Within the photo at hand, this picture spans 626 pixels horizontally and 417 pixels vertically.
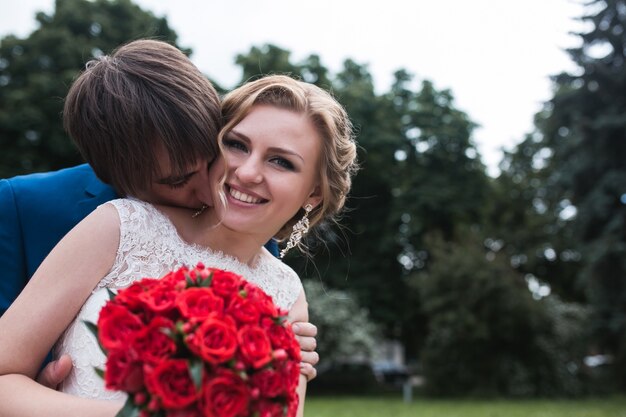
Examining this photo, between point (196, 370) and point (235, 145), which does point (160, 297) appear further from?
point (235, 145)

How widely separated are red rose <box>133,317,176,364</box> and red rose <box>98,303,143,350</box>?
3 cm

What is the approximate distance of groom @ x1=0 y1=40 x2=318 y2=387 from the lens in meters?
2.56

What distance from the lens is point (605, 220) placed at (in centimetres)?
2305

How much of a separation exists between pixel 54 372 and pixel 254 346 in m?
0.92

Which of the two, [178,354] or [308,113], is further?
[308,113]

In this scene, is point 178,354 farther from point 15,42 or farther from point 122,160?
point 15,42

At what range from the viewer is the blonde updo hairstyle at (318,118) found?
9.66 feet

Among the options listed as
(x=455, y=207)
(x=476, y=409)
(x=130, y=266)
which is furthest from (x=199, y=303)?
(x=455, y=207)

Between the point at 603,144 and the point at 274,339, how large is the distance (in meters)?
23.0

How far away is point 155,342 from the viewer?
1.74m

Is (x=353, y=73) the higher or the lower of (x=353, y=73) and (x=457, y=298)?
the higher

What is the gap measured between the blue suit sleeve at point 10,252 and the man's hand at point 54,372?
0.69 metres

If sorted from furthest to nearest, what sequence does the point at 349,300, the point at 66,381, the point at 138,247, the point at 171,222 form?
the point at 349,300
the point at 171,222
the point at 138,247
the point at 66,381

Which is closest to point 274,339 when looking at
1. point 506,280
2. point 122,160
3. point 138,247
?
point 138,247
